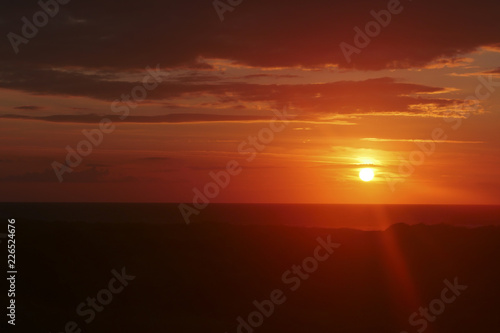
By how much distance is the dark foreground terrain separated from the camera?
1602 cm

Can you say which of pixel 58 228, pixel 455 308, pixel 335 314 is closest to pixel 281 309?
pixel 335 314

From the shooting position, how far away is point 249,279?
19.7m

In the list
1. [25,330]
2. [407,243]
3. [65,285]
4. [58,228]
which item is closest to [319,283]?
[407,243]

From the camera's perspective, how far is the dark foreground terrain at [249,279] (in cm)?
1602

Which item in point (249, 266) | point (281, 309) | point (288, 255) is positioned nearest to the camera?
point (281, 309)

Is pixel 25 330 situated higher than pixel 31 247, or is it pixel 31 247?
pixel 31 247

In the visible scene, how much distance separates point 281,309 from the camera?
56.0ft

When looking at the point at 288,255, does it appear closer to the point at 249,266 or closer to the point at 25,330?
the point at 249,266

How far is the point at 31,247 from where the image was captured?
826 inches

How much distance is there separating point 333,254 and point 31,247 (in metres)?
11.7

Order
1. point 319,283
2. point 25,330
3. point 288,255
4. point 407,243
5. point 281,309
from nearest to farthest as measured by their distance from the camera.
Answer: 1. point 25,330
2. point 281,309
3. point 319,283
4. point 288,255
5. point 407,243

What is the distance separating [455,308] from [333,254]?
6135 millimetres

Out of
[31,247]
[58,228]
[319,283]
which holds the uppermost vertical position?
[58,228]

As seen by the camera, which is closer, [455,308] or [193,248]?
[455,308]
